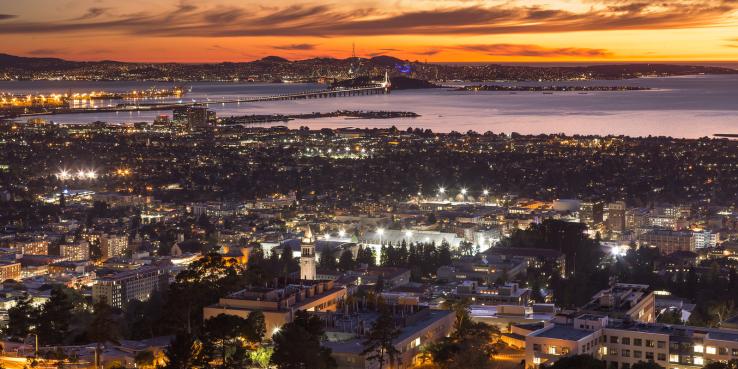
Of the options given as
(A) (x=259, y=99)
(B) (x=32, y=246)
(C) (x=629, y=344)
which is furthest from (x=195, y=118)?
(C) (x=629, y=344)

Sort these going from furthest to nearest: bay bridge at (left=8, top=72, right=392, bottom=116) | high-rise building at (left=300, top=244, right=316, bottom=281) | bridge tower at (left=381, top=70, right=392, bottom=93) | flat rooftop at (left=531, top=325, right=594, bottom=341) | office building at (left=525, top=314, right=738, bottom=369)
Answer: bridge tower at (left=381, top=70, right=392, bottom=93)
bay bridge at (left=8, top=72, right=392, bottom=116)
high-rise building at (left=300, top=244, right=316, bottom=281)
flat rooftop at (left=531, top=325, right=594, bottom=341)
office building at (left=525, top=314, right=738, bottom=369)

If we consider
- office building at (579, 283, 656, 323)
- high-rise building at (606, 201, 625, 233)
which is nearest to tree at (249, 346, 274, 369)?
office building at (579, 283, 656, 323)

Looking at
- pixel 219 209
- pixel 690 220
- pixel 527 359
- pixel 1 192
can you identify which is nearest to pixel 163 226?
pixel 219 209

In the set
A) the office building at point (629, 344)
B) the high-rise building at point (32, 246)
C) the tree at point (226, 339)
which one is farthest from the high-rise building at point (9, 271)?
the office building at point (629, 344)

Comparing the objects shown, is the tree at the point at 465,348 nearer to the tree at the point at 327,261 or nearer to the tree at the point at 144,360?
the tree at the point at 144,360

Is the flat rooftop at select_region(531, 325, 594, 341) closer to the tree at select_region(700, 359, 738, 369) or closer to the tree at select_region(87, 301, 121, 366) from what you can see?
the tree at select_region(700, 359, 738, 369)

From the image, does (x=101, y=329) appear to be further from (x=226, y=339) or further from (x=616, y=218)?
(x=616, y=218)
